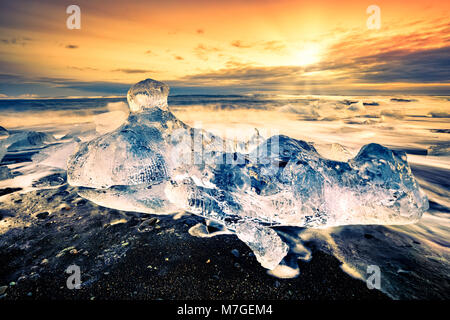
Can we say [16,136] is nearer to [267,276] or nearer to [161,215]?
[161,215]

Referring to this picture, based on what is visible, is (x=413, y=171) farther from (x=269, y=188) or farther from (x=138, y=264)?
(x=138, y=264)

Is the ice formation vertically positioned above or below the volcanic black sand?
above

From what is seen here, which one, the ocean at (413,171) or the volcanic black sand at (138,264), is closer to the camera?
the volcanic black sand at (138,264)

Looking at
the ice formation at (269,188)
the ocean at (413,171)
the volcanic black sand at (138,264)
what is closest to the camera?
the volcanic black sand at (138,264)

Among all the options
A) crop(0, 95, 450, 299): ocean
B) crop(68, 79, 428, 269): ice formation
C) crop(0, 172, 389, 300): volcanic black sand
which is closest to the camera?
crop(0, 172, 389, 300): volcanic black sand

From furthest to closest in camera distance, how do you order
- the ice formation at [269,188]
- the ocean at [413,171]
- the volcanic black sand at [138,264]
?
the ice formation at [269,188] → the ocean at [413,171] → the volcanic black sand at [138,264]

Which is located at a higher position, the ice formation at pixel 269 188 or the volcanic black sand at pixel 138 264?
the ice formation at pixel 269 188

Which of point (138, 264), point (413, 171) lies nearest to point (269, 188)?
point (138, 264)
